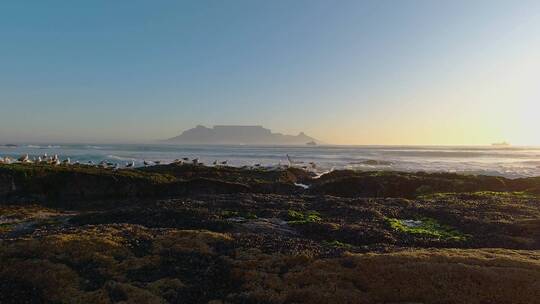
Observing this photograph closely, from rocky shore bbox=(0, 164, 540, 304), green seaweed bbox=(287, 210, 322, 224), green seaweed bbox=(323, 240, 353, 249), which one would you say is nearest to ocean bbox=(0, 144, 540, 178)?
green seaweed bbox=(287, 210, 322, 224)

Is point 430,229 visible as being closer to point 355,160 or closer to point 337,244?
point 337,244

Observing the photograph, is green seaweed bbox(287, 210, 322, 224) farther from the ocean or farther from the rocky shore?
the ocean

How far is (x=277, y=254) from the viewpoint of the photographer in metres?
16.4

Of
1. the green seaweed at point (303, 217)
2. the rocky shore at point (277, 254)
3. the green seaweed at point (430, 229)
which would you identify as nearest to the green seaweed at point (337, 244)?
the rocky shore at point (277, 254)

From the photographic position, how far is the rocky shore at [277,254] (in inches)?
533

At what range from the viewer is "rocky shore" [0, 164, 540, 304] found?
1355 cm

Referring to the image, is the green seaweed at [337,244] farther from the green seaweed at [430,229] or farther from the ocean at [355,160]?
the ocean at [355,160]

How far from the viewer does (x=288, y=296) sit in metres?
13.4

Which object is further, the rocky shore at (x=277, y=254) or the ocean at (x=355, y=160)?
the ocean at (x=355, y=160)

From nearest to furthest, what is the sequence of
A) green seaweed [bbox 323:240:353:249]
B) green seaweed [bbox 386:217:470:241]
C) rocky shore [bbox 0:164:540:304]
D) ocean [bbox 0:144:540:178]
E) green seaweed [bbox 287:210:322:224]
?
rocky shore [bbox 0:164:540:304], green seaweed [bbox 323:240:353:249], green seaweed [bbox 386:217:470:241], green seaweed [bbox 287:210:322:224], ocean [bbox 0:144:540:178]

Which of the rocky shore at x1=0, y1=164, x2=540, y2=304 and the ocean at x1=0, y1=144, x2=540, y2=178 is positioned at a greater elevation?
the rocky shore at x1=0, y1=164, x2=540, y2=304

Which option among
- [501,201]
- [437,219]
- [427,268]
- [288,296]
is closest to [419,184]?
[501,201]

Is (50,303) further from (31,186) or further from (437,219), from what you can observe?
(31,186)

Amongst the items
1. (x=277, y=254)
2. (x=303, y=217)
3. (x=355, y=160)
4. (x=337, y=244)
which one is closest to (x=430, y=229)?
(x=303, y=217)
